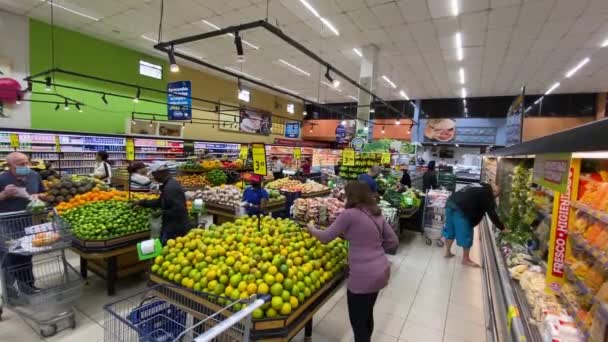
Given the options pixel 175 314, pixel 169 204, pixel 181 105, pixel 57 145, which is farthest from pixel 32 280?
pixel 181 105

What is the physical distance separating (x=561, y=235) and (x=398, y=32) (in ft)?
23.6

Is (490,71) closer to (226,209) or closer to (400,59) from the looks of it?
(400,59)

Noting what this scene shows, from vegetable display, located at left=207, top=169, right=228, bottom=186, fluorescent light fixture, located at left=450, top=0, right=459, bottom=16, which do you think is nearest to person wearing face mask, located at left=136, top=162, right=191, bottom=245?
vegetable display, located at left=207, top=169, right=228, bottom=186

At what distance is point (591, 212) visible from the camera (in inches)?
63.6

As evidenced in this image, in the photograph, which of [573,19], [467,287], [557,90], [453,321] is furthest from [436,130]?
[453,321]

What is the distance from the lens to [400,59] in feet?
32.6

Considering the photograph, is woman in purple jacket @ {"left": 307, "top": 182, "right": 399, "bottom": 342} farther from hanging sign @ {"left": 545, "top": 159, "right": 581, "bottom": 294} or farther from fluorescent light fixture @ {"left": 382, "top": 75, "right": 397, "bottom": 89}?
fluorescent light fixture @ {"left": 382, "top": 75, "right": 397, "bottom": 89}

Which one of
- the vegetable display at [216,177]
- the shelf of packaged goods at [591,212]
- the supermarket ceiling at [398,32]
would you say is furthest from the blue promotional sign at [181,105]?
the shelf of packaged goods at [591,212]

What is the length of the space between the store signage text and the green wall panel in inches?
445

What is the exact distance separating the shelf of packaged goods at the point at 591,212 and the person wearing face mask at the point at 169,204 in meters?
3.65

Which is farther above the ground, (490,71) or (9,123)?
(490,71)

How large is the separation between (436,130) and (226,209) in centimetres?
1492

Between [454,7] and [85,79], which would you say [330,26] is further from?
[85,79]

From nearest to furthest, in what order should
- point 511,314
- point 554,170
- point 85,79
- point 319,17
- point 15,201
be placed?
point 554,170
point 511,314
point 15,201
point 319,17
point 85,79
